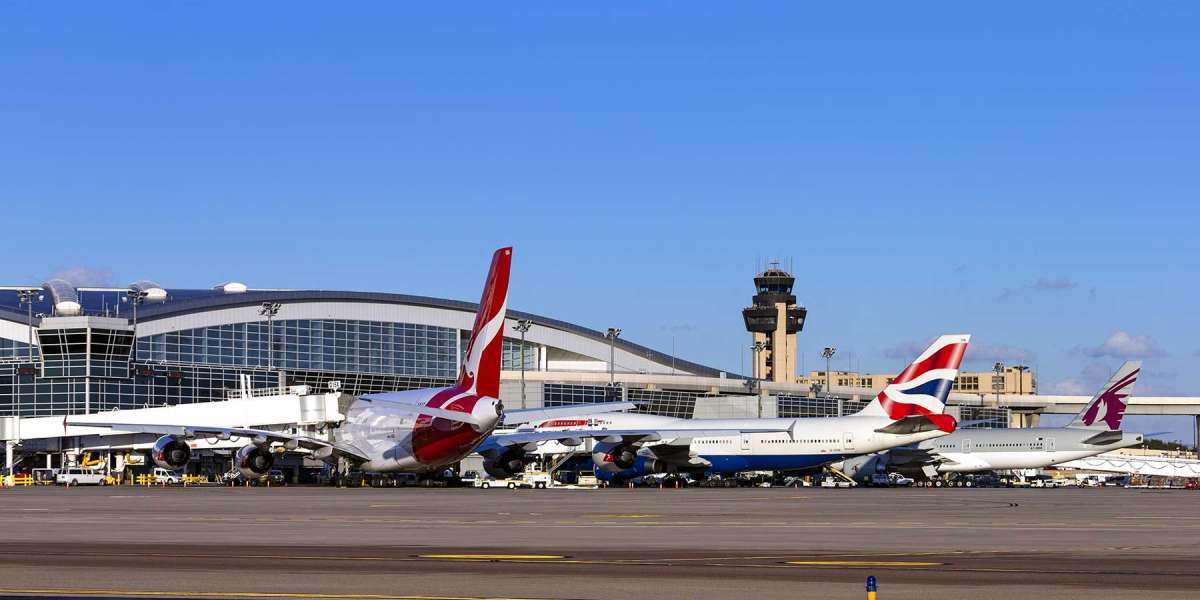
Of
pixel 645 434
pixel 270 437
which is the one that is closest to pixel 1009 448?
pixel 645 434

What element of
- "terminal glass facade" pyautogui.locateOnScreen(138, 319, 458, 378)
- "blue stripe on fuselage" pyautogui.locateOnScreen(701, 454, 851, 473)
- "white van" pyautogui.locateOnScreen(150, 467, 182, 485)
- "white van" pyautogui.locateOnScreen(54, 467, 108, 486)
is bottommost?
"white van" pyautogui.locateOnScreen(150, 467, 182, 485)

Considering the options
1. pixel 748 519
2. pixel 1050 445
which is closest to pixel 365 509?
pixel 748 519

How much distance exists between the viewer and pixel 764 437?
90.3 meters

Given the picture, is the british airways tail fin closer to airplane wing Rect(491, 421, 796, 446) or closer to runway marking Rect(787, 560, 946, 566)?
airplane wing Rect(491, 421, 796, 446)

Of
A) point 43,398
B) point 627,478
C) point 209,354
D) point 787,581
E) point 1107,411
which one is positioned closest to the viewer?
point 787,581

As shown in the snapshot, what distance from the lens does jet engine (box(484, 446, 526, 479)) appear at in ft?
271

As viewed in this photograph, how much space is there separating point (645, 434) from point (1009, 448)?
88.9ft

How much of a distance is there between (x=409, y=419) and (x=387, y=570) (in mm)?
48370

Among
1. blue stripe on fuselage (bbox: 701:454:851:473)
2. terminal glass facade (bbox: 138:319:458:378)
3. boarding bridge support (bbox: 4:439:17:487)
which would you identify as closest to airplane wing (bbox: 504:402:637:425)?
blue stripe on fuselage (bbox: 701:454:851:473)

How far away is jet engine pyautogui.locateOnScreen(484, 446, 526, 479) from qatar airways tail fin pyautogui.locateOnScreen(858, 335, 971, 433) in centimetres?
2097

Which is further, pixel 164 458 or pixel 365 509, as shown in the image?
pixel 164 458

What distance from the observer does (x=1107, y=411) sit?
100875 mm

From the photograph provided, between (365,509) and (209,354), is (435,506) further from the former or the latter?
(209,354)

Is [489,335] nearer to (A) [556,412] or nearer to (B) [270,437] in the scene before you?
(A) [556,412]
